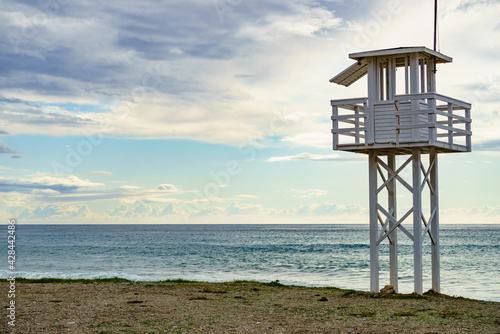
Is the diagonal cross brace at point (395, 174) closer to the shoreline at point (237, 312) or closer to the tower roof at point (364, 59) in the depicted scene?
the tower roof at point (364, 59)

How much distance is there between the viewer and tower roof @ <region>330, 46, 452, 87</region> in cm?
1396

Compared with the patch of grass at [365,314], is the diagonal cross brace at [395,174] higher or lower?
higher

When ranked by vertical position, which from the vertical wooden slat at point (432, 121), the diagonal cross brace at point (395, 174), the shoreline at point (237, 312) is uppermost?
the vertical wooden slat at point (432, 121)

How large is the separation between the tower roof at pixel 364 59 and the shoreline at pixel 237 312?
21.3 feet

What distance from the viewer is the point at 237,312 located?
11.5 m

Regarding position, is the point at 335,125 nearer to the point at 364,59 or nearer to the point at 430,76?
the point at 364,59

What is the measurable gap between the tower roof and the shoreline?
21.3ft

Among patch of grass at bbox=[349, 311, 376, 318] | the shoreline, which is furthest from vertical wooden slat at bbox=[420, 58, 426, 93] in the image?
patch of grass at bbox=[349, 311, 376, 318]

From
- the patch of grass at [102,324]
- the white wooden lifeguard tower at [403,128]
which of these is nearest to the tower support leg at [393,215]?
the white wooden lifeguard tower at [403,128]

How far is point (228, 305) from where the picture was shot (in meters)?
12.6

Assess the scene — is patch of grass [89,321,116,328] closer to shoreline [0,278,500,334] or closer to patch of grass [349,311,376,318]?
shoreline [0,278,500,334]

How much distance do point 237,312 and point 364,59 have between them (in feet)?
26.3

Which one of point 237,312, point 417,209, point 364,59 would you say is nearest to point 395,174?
point 417,209

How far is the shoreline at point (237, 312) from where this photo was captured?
9.77 m
